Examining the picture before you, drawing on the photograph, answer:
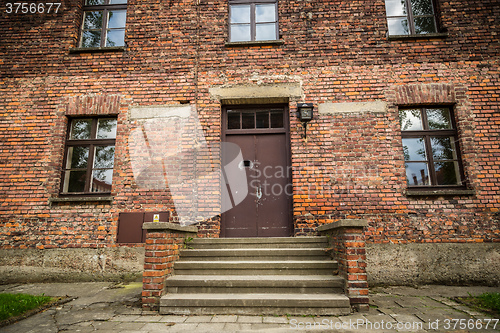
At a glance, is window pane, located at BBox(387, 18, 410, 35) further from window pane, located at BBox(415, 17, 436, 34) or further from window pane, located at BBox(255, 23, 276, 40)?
window pane, located at BBox(255, 23, 276, 40)

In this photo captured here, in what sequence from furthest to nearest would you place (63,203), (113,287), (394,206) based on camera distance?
(63,203)
(394,206)
(113,287)

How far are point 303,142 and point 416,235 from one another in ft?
8.34

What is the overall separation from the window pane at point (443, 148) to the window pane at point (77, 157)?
6.81 m

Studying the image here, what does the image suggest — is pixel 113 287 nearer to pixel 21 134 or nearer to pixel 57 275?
pixel 57 275

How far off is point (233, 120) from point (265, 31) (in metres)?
2.09

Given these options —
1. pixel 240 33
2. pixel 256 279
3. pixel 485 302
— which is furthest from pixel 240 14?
pixel 485 302

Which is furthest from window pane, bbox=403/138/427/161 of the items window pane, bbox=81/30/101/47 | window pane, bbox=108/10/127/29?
window pane, bbox=81/30/101/47

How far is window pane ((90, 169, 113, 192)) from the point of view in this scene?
215 inches

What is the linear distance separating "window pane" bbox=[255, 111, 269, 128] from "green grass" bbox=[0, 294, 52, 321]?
4453 mm

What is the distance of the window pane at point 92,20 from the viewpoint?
6258 mm

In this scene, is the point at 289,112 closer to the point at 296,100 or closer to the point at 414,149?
the point at 296,100

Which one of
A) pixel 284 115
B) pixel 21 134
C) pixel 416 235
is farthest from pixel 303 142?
pixel 21 134

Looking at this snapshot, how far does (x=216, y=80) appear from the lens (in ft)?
18.5

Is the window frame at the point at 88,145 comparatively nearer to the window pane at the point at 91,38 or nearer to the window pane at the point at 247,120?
the window pane at the point at 91,38
